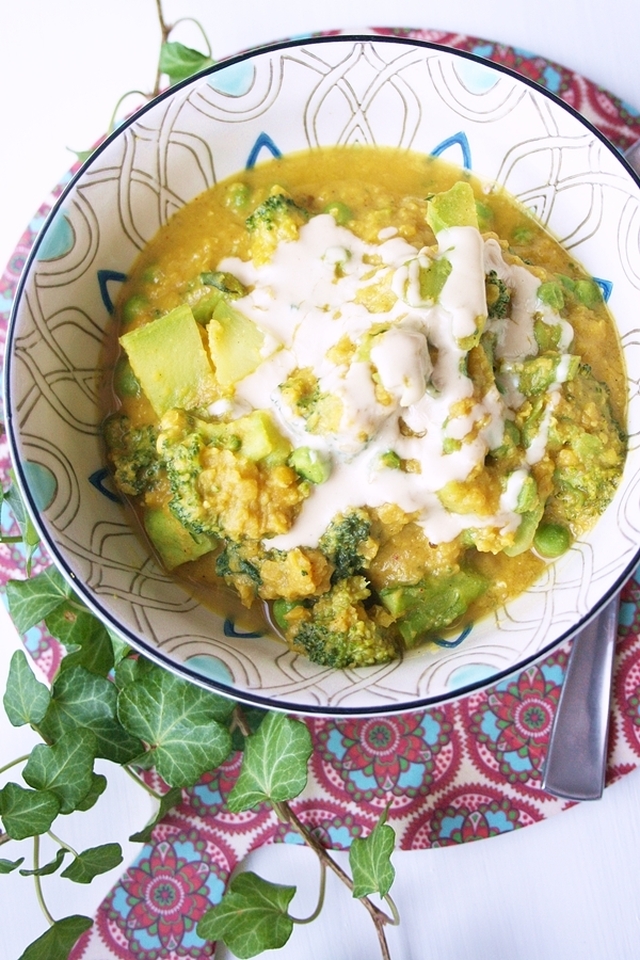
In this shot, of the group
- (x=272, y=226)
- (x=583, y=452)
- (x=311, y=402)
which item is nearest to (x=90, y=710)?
(x=311, y=402)

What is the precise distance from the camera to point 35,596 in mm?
3650

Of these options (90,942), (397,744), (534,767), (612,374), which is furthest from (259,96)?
(90,942)

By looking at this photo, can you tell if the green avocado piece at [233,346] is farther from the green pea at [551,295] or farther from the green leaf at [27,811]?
the green leaf at [27,811]

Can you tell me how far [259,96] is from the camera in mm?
3688

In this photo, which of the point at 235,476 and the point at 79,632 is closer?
the point at 235,476

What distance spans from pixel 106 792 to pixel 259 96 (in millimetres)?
3156

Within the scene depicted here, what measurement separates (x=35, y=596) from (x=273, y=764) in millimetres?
1206

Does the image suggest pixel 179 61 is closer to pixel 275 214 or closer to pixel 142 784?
pixel 275 214

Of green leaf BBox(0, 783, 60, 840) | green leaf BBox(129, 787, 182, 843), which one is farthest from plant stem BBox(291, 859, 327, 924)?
green leaf BBox(0, 783, 60, 840)

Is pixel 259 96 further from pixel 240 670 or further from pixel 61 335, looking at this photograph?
pixel 240 670

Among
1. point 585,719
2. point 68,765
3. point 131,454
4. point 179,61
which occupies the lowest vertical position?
point 68,765

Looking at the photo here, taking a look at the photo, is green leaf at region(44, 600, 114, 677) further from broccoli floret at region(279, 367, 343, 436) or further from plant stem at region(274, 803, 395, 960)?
broccoli floret at region(279, 367, 343, 436)

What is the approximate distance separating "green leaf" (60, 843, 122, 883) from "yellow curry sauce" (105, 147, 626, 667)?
1054mm

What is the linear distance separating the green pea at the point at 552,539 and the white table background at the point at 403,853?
1193mm
